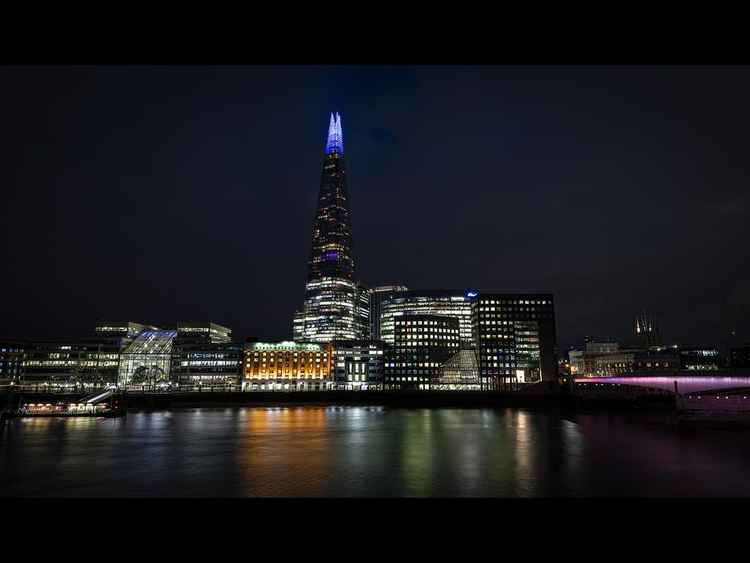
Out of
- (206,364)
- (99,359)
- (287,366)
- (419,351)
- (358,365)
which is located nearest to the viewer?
(99,359)

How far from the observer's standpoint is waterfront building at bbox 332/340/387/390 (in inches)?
5394

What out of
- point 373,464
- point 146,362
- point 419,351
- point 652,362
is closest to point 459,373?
point 419,351

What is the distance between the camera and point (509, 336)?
146125 millimetres

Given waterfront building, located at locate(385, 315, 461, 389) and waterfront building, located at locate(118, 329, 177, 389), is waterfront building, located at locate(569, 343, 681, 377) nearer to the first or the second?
waterfront building, located at locate(385, 315, 461, 389)

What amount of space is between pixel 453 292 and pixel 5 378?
14588cm

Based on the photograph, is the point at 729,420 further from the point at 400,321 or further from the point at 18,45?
the point at 400,321

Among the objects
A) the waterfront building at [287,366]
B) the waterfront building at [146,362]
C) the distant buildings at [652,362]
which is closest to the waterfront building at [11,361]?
the waterfront building at [146,362]

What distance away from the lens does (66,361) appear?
116938 mm

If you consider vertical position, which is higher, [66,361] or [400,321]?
[400,321]

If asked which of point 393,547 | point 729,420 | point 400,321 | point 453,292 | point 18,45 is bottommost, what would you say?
point 729,420

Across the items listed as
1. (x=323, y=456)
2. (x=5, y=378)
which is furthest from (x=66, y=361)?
(x=323, y=456)

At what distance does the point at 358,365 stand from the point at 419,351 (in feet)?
69.0

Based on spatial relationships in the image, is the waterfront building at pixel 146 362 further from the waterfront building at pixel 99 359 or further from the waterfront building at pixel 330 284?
the waterfront building at pixel 330 284

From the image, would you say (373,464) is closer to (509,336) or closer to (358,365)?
(358,365)
